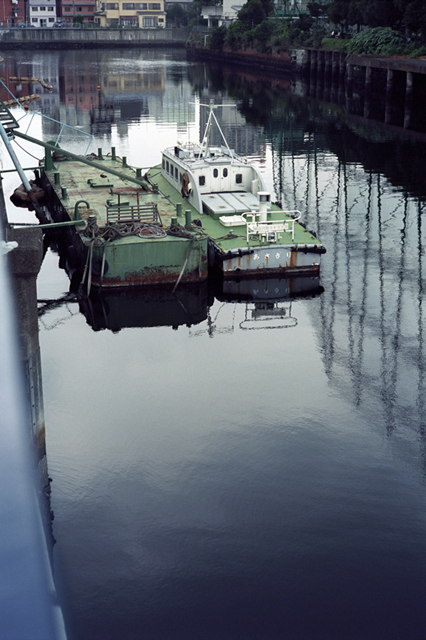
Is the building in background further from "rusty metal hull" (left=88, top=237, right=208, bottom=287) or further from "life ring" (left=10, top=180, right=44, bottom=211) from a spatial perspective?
"rusty metal hull" (left=88, top=237, right=208, bottom=287)

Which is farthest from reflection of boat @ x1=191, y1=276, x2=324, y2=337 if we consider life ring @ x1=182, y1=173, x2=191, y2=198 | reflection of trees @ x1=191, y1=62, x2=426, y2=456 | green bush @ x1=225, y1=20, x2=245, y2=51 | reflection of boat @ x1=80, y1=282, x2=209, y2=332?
green bush @ x1=225, y1=20, x2=245, y2=51

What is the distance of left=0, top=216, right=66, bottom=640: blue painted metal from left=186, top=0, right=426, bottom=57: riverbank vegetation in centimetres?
7766

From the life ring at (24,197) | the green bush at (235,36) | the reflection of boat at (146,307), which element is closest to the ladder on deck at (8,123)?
the life ring at (24,197)

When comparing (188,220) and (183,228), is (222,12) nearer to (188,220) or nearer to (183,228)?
(188,220)

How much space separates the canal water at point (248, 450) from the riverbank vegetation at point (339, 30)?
2266 inches

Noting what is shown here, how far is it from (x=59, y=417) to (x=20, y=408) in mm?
5719

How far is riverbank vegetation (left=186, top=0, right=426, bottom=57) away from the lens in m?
89.9

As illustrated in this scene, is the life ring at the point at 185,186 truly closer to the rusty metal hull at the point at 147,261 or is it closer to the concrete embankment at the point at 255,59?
the rusty metal hull at the point at 147,261

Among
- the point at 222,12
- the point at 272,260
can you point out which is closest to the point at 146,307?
the point at 272,260

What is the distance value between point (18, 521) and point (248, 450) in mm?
6616

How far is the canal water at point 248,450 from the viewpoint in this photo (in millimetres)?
15195

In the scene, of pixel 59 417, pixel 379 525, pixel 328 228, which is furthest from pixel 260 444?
pixel 328 228

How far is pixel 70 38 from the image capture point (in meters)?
187

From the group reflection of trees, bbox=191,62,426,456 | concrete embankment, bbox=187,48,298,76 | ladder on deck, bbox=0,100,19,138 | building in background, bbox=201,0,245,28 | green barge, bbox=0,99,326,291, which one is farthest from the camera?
building in background, bbox=201,0,245,28
